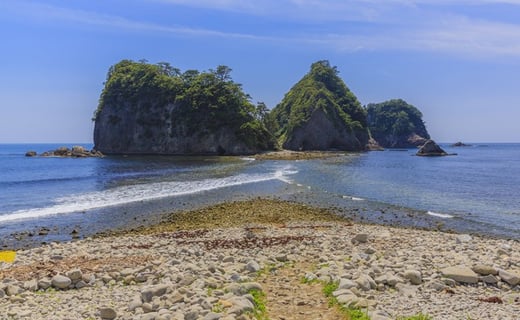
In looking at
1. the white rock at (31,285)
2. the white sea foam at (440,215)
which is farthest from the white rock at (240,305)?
the white sea foam at (440,215)

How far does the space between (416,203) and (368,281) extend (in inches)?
920

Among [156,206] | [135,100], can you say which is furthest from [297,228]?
[135,100]

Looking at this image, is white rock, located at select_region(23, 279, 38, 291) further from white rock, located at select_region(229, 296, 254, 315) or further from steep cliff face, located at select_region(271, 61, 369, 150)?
steep cliff face, located at select_region(271, 61, 369, 150)

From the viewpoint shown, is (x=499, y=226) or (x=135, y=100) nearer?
(x=499, y=226)

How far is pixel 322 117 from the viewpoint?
5600 inches

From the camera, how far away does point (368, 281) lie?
11.0 metres

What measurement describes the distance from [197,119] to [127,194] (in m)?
84.9

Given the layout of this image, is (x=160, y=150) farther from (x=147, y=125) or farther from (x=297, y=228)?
(x=297, y=228)

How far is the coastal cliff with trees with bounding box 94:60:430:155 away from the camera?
387 ft

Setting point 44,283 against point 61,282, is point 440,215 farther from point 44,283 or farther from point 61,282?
point 44,283

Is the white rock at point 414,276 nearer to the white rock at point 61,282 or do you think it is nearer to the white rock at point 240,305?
the white rock at point 240,305

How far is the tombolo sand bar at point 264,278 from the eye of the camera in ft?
30.8

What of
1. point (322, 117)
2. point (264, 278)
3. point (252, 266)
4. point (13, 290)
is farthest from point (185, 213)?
point (322, 117)

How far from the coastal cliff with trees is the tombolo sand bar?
95.9 metres
